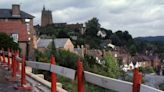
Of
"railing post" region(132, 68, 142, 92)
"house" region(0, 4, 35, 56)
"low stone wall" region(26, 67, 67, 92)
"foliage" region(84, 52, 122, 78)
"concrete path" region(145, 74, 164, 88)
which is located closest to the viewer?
"railing post" region(132, 68, 142, 92)

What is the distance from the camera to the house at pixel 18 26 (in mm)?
90750

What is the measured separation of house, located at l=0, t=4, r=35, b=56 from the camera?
90.8m

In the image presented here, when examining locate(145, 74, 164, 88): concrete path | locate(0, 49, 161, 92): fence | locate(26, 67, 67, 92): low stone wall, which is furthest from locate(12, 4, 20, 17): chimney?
locate(0, 49, 161, 92): fence

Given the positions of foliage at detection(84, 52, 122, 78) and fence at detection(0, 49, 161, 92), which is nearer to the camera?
fence at detection(0, 49, 161, 92)

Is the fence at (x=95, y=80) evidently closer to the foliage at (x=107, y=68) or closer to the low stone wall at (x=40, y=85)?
the low stone wall at (x=40, y=85)

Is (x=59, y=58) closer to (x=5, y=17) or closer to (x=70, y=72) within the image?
(x=5, y=17)

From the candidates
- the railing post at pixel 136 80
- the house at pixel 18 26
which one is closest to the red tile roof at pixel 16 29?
the house at pixel 18 26

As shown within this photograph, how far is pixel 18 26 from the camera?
92125 mm

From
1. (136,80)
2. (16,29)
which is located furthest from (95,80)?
(16,29)

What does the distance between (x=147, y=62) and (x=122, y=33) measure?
79.1 ft

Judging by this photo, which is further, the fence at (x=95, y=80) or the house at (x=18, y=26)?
the house at (x=18, y=26)

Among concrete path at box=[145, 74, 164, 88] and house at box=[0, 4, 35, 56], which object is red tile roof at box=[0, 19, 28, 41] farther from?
concrete path at box=[145, 74, 164, 88]

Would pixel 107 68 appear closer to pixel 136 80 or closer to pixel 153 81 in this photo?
pixel 153 81

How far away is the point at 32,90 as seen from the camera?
14.4 m
